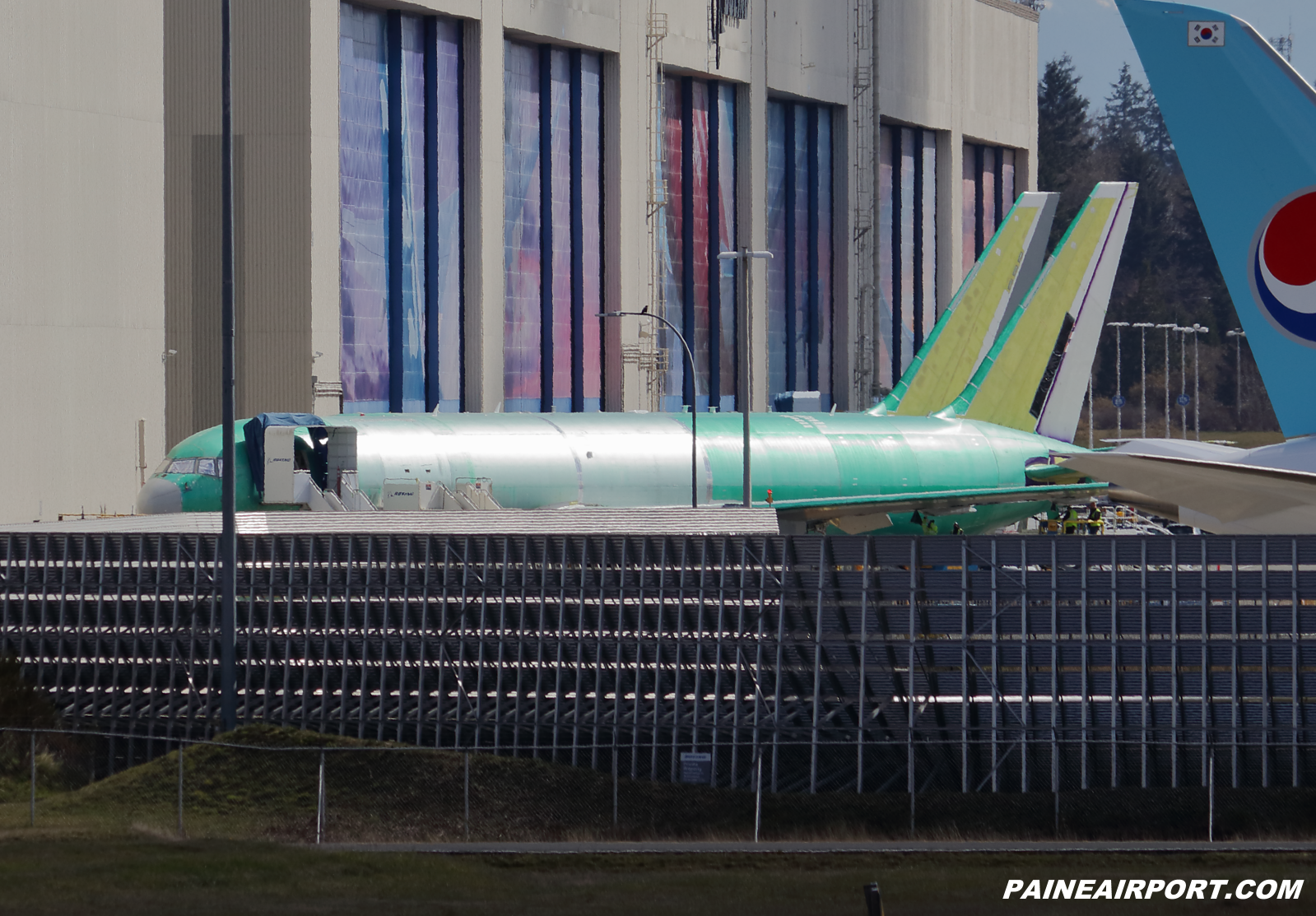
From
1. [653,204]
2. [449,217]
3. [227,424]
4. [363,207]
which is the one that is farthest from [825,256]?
[227,424]

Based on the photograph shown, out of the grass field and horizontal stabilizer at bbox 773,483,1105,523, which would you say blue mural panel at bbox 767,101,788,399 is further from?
the grass field

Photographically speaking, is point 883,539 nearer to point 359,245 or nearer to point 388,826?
point 388,826

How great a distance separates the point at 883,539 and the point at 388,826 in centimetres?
1027

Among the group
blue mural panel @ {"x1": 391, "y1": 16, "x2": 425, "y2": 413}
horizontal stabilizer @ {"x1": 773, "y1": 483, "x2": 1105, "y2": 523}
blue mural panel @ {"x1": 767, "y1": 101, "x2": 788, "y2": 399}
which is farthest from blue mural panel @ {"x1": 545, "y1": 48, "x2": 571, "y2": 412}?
horizontal stabilizer @ {"x1": 773, "y1": 483, "x2": 1105, "y2": 523}

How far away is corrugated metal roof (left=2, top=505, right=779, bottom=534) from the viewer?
132 ft

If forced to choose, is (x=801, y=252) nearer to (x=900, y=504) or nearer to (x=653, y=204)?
(x=653, y=204)

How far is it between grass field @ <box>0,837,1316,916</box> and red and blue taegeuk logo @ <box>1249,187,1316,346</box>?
21.4ft

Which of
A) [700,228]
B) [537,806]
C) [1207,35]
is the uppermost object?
[700,228]

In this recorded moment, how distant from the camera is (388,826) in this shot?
26531mm

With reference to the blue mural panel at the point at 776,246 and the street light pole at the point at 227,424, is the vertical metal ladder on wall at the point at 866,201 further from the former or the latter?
the street light pole at the point at 227,424

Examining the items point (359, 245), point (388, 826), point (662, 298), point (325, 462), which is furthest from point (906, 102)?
point (388, 826)

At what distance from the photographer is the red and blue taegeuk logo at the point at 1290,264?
21.5 meters

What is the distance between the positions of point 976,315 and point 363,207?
2722cm

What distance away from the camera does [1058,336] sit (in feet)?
231
